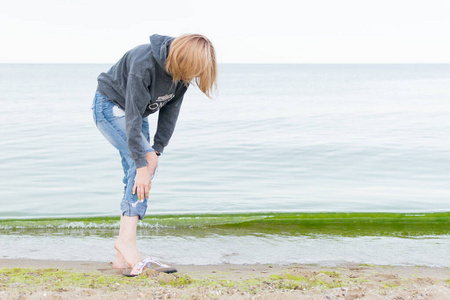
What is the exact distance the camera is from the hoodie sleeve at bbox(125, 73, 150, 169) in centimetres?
304

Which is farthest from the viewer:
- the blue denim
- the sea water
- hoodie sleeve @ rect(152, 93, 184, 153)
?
the sea water

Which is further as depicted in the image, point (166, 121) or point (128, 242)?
point (166, 121)

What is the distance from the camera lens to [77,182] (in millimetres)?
7879

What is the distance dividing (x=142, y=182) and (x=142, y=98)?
554 millimetres

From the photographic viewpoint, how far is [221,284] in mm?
3172

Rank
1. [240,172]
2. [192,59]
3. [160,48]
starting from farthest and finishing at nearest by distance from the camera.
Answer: [240,172] → [160,48] → [192,59]

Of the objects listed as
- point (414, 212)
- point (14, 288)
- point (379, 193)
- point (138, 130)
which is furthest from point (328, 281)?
point (379, 193)

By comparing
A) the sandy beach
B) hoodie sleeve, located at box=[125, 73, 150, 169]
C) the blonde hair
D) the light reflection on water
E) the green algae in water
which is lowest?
the sandy beach

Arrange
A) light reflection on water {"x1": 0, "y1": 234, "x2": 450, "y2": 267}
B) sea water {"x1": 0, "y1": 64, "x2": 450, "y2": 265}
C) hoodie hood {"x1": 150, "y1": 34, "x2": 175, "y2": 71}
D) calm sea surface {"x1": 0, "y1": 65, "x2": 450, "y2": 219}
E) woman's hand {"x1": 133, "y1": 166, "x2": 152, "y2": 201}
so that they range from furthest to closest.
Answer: calm sea surface {"x1": 0, "y1": 65, "x2": 450, "y2": 219} → sea water {"x1": 0, "y1": 64, "x2": 450, "y2": 265} → light reflection on water {"x1": 0, "y1": 234, "x2": 450, "y2": 267} → woman's hand {"x1": 133, "y1": 166, "x2": 152, "y2": 201} → hoodie hood {"x1": 150, "y1": 34, "x2": 175, "y2": 71}

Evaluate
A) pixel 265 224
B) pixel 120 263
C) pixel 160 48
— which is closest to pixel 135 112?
pixel 160 48

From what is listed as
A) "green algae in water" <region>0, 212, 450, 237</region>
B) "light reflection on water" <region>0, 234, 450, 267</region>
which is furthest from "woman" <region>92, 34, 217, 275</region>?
"green algae in water" <region>0, 212, 450, 237</region>

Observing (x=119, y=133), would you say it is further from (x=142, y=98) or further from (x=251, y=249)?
(x=251, y=249)

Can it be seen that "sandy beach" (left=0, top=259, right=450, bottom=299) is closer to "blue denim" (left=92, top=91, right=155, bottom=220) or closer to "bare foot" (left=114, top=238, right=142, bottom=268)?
"bare foot" (left=114, top=238, right=142, bottom=268)

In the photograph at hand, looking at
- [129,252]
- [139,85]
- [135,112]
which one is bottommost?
[129,252]
